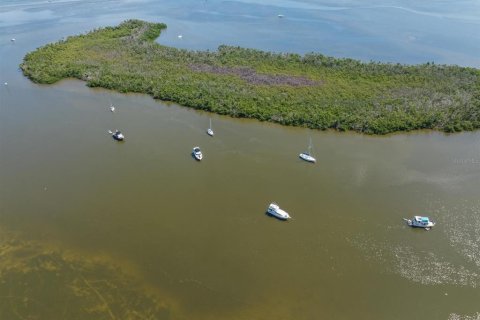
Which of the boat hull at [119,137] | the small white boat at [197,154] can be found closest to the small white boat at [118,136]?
the boat hull at [119,137]

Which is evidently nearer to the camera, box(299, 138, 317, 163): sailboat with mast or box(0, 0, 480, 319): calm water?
box(0, 0, 480, 319): calm water

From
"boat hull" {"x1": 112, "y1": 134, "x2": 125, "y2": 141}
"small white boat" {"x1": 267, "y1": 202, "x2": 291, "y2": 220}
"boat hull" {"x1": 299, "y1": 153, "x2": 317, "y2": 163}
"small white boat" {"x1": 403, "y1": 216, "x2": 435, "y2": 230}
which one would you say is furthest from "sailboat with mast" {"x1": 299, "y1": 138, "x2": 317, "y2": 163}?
"boat hull" {"x1": 112, "y1": 134, "x2": 125, "y2": 141}

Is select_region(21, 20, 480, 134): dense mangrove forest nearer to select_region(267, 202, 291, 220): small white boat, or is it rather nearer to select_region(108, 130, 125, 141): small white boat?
select_region(108, 130, 125, 141): small white boat

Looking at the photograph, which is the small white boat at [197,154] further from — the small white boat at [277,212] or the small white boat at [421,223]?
the small white boat at [421,223]

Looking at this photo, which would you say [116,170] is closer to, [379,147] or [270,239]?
[270,239]

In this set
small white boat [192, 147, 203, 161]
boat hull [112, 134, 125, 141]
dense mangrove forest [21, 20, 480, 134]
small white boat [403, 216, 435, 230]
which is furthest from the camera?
dense mangrove forest [21, 20, 480, 134]

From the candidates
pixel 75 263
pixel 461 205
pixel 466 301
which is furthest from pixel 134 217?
pixel 461 205
